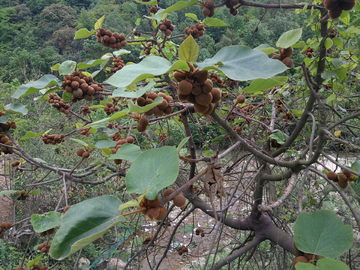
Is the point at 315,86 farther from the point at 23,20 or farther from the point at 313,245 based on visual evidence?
the point at 23,20

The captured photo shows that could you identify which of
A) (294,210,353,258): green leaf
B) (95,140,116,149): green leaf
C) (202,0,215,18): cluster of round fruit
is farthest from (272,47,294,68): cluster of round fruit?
(95,140,116,149): green leaf

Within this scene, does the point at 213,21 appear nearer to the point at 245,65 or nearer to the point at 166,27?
the point at 166,27

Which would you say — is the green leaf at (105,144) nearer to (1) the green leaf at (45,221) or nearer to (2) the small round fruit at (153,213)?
(1) the green leaf at (45,221)

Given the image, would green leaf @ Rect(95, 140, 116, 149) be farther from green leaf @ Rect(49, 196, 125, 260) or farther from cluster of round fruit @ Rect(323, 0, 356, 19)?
cluster of round fruit @ Rect(323, 0, 356, 19)

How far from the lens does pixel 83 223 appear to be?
0.94 ft

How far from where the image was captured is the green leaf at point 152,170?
0.96ft

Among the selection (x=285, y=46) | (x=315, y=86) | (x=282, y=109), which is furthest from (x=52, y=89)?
(x=282, y=109)

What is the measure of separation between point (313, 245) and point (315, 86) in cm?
61

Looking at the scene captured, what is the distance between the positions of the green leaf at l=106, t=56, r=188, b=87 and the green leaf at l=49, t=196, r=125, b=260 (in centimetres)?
17

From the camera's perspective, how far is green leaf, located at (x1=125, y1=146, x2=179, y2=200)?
0.29 m

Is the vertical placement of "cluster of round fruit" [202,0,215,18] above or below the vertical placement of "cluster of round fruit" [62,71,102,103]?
above


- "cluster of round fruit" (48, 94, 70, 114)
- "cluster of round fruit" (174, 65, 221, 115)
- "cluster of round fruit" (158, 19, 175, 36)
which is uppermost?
"cluster of round fruit" (174, 65, 221, 115)

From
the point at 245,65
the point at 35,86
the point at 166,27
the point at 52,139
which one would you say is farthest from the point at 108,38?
the point at 245,65

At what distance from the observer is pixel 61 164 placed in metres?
3.71
